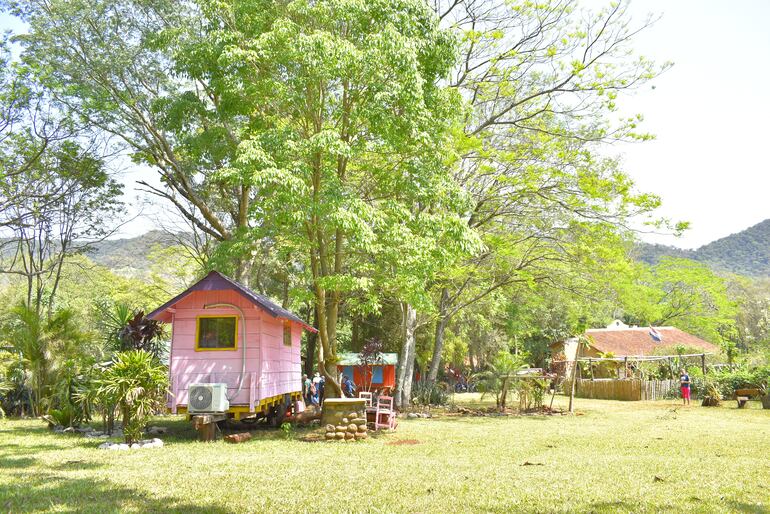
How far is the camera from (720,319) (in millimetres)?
41688

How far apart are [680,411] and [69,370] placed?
19779 mm

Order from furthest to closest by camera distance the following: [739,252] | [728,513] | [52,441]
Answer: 1. [739,252]
2. [52,441]
3. [728,513]

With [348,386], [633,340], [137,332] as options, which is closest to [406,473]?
[137,332]

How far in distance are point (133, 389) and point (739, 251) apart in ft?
467

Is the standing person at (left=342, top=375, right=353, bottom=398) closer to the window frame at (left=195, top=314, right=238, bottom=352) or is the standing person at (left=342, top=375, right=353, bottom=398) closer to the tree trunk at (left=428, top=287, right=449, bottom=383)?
the tree trunk at (left=428, top=287, right=449, bottom=383)

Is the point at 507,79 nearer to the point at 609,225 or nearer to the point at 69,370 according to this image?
the point at 609,225

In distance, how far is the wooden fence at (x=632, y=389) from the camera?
28484 millimetres

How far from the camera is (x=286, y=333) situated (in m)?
17.3

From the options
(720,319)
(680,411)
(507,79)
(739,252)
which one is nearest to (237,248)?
(507,79)

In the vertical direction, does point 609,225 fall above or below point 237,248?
above

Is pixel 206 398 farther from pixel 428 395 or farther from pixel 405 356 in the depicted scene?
pixel 428 395

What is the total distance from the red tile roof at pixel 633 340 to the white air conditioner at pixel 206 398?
30949mm

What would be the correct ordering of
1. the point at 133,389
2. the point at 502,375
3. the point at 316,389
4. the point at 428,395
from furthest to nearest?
the point at 428,395
the point at 316,389
the point at 502,375
the point at 133,389

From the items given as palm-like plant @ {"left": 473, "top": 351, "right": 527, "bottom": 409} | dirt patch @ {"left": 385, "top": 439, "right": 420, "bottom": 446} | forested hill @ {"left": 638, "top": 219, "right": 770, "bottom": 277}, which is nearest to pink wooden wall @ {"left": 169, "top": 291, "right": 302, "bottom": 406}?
dirt patch @ {"left": 385, "top": 439, "right": 420, "bottom": 446}
